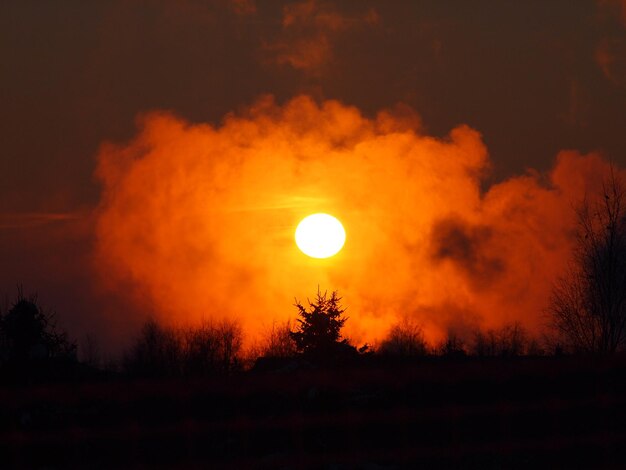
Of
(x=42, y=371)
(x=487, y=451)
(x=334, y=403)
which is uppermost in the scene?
(x=42, y=371)

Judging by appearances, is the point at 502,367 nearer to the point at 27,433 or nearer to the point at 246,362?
the point at 27,433

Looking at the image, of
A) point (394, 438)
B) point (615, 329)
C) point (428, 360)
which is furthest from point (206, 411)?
point (615, 329)

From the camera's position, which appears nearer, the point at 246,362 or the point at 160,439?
the point at 160,439

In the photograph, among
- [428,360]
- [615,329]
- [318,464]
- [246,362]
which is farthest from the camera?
[615,329]

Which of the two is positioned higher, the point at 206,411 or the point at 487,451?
the point at 206,411

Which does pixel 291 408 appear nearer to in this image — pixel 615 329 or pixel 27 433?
pixel 27 433

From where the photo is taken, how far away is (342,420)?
15352 mm

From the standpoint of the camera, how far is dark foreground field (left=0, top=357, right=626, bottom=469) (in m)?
14.9

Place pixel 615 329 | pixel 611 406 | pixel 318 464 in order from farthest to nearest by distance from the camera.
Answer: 1. pixel 615 329
2. pixel 611 406
3. pixel 318 464

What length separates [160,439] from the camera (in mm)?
15516

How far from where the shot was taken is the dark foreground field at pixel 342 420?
586 inches

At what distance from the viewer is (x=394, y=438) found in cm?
1536

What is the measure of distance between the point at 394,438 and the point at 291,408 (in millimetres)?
1909

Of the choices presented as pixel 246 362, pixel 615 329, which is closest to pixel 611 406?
pixel 246 362
